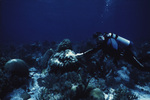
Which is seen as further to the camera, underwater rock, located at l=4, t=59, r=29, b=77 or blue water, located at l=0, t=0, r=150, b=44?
blue water, located at l=0, t=0, r=150, b=44

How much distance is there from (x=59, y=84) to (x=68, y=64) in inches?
46.1

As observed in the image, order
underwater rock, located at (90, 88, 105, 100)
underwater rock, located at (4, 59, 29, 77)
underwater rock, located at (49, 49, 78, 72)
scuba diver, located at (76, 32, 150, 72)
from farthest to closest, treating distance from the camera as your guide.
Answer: underwater rock, located at (49, 49, 78, 72)
underwater rock, located at (4, 59, 29, 77)
scuba diver, located at (76, 32, 150, 72)
underwater rock, located at (90, 88, 105, 100)

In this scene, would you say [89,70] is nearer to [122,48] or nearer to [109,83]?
[109,83]

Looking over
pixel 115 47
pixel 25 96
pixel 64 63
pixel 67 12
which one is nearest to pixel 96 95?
pixel 115 47

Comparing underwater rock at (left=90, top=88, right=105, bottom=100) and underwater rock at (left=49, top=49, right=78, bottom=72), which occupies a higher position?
underwater rock at (left=49, top=49, right=78, bottom=72)

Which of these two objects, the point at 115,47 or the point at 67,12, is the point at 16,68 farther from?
the point at 67,12

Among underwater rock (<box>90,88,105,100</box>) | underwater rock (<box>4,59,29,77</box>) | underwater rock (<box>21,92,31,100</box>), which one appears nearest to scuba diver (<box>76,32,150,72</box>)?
underwater rock (<box>90,88,105,100</box>)

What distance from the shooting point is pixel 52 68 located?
5.28 metres

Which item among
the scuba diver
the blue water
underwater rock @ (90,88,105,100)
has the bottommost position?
underwater rock @ (90,88,105,100)

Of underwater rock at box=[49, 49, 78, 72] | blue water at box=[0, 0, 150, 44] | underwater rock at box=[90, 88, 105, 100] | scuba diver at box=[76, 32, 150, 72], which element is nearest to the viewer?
underwater rock at box=[90, 88, 105, 100]

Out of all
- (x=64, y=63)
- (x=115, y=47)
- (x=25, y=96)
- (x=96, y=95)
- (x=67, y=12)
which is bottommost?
(x=96, y=95)

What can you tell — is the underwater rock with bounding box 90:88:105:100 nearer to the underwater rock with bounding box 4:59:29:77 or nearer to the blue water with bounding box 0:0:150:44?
the underwater rock with bounding box 4:59:29:77

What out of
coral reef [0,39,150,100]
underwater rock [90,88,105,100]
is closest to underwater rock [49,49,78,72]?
coral reef [0,39,150,100]

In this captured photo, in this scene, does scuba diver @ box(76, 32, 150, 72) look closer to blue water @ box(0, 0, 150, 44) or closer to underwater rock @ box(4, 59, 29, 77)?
underwater rock @ box(4, 59, 29, 77)
